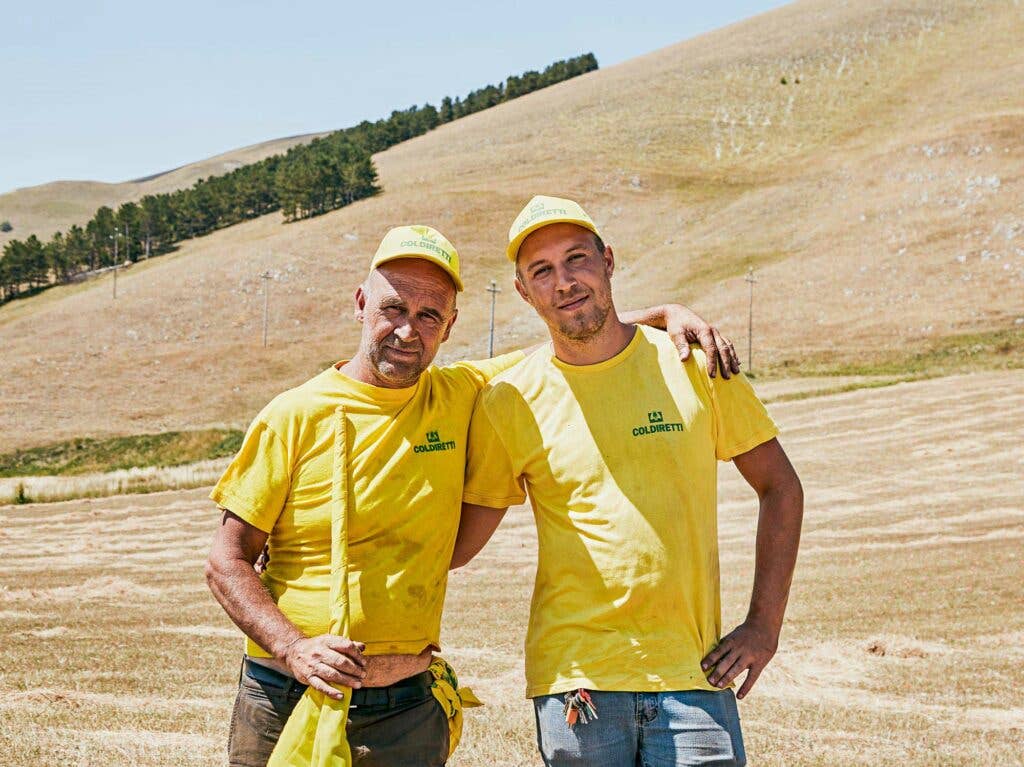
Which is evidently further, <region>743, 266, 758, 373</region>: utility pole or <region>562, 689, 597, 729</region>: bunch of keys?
<region>743, 266, 758, 373</region>: utility pole

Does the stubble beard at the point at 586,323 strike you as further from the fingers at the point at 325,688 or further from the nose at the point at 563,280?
the fingers at the point at 325,688

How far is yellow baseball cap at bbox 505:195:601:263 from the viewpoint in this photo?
3770mm

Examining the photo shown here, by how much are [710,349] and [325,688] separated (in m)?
1.86

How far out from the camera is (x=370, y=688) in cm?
366

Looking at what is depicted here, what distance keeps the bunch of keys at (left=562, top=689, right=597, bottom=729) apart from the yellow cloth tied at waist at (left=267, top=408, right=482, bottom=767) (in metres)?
0.76

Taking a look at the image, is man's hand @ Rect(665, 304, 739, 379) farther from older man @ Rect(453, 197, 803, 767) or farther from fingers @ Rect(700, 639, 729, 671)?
fingers @ Rect(700, 639, 729, 671)

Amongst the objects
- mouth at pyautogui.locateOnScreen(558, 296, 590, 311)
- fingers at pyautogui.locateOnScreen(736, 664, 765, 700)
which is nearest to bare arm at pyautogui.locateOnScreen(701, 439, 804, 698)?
fingers at pyautogui.locateOnScreen(736, 664, 765, 700)

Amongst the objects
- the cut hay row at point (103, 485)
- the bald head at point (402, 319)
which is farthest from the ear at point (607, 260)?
the cut hay row at point (103, 485)

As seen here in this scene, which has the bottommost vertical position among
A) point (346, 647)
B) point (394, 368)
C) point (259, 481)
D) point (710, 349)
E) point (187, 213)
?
point (346, 647)

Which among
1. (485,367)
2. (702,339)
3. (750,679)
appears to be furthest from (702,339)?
(750,679)

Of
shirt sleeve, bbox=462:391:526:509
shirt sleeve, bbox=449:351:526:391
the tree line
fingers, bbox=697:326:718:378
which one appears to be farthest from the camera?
the tree line

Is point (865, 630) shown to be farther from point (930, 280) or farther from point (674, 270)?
point (674, 270)

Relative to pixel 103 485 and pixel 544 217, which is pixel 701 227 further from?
pixel 544 217

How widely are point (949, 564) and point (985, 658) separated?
16.1 feet
